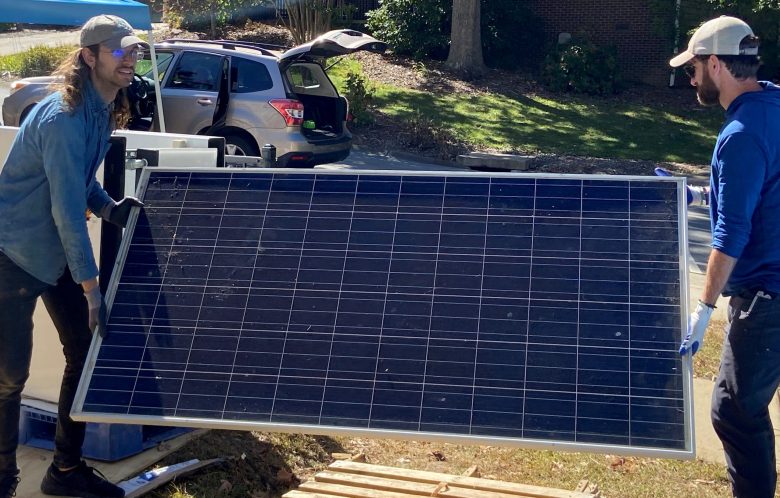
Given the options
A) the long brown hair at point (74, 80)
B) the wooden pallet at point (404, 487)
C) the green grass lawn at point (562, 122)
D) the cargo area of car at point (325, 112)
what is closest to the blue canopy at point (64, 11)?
the cargo area of car at point (325, 112)

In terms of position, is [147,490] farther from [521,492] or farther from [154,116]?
[154,116]

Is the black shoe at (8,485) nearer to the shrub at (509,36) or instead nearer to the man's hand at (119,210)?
the man's hand at (119,210)

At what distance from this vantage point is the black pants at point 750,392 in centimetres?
374

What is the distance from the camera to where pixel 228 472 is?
481 cm

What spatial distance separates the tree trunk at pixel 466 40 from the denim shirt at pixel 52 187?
2057cm

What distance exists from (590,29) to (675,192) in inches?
938

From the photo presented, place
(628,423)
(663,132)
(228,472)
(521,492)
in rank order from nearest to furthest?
1. (628,423)
2. (521,492)
3. (228,472)
4. (663,132)

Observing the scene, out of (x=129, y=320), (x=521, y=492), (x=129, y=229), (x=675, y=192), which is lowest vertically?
(x=521, y=492)

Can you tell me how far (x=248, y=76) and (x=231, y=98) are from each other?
1.26ft

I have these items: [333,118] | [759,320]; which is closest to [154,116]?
[333,118]

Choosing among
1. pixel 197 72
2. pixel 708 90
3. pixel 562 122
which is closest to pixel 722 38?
pixel 708 90

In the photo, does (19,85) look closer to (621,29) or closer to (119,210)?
(119,210)

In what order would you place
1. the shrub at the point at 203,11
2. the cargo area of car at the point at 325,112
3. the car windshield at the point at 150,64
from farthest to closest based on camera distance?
1. the shrub at the point at 203,11
2. the cargo area of car at the point at 325,112
3. the car windshield at the point at 150,64

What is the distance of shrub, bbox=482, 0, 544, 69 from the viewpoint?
84.9 ft
